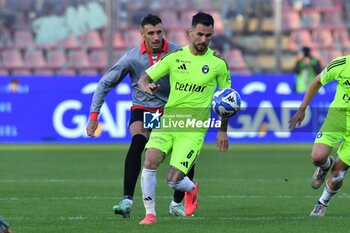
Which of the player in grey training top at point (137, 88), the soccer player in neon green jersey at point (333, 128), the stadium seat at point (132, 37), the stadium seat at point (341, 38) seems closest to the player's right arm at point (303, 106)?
the soccer player in neon green jersey at point (333, 128)

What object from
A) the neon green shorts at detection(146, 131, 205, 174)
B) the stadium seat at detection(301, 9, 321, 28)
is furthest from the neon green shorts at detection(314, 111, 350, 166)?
the stadium seat at detection(301, 9, 321, 28)

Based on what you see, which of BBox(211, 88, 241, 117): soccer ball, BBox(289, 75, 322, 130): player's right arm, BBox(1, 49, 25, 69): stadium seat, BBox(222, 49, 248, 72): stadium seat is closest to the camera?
BBox(211, 88, 241, 117): soccer ball

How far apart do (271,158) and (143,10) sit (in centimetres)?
946

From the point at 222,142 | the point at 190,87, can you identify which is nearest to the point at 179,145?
the point at 222,142

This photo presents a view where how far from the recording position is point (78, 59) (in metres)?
26.1

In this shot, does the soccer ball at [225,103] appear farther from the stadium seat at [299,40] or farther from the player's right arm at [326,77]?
the stadium seat at [299,40]

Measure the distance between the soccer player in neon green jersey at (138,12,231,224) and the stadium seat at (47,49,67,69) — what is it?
16768mm

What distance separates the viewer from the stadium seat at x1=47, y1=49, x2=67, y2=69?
26.0m

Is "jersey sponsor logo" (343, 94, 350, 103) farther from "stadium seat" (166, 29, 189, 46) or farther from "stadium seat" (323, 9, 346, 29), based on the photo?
"stadium seat" (323, 9, 346, 29)

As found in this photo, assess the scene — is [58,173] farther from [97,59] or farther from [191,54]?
[97,59]

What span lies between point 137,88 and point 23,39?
16575mm

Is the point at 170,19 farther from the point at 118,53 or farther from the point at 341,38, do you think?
the point at 341,38

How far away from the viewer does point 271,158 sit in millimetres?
18641

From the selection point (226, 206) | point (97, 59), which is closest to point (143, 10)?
point (97, 59)
